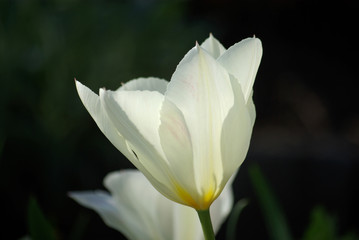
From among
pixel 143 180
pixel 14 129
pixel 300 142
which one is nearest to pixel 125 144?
pixel 143 180

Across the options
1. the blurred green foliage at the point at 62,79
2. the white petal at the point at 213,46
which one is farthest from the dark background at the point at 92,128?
the white petal at the point at 213,46

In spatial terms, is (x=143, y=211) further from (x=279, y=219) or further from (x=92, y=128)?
(x=92, y=128)

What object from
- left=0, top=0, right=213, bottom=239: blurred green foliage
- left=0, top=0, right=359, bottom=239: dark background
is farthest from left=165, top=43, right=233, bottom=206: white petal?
left=0, top=0, right=213, bottom=239: blurred green foliage

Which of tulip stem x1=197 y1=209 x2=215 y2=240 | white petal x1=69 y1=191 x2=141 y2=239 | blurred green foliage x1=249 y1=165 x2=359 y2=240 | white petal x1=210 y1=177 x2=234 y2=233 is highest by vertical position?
white petal x1=69 y1=191 x2=141 y2=239

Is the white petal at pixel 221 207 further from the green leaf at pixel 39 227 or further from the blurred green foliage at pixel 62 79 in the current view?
the blurred green foliage at pixel 62 79

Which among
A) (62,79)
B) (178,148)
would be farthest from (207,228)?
(62,79)

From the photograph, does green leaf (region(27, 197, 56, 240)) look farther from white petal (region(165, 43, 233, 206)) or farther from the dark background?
the dark background
